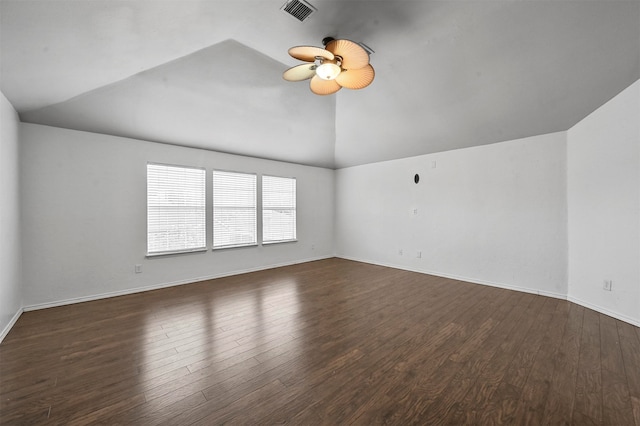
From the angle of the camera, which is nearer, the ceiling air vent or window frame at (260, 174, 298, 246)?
the ceiling air vent

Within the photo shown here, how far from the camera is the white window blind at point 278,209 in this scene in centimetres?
598

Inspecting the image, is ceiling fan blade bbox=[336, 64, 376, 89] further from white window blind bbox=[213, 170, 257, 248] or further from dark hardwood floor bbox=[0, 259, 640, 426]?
white window blind bbox=[213, 170, 257, 248]

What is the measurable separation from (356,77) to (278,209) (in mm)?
4104

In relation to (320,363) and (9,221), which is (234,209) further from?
(320,363)

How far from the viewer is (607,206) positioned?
3.31 metres

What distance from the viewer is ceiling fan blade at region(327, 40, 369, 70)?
207cm

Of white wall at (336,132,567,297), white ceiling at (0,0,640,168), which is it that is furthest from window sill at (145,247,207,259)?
white wall at (336,132,567,297)

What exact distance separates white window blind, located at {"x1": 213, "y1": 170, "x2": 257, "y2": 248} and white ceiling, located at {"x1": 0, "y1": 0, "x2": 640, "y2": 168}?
3.07ft

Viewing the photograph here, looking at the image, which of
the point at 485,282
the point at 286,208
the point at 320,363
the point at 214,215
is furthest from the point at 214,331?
the point at 485,282

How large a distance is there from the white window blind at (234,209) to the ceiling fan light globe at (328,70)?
3.47 m

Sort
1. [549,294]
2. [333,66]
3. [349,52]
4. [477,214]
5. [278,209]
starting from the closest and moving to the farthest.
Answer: [349,52], [333,66], [549,294], [477,214], [278,209]

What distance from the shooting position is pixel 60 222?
367 cm

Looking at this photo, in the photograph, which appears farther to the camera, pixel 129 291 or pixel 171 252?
pixel 171 252

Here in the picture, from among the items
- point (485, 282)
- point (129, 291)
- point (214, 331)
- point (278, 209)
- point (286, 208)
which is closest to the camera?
point (214, 331)
